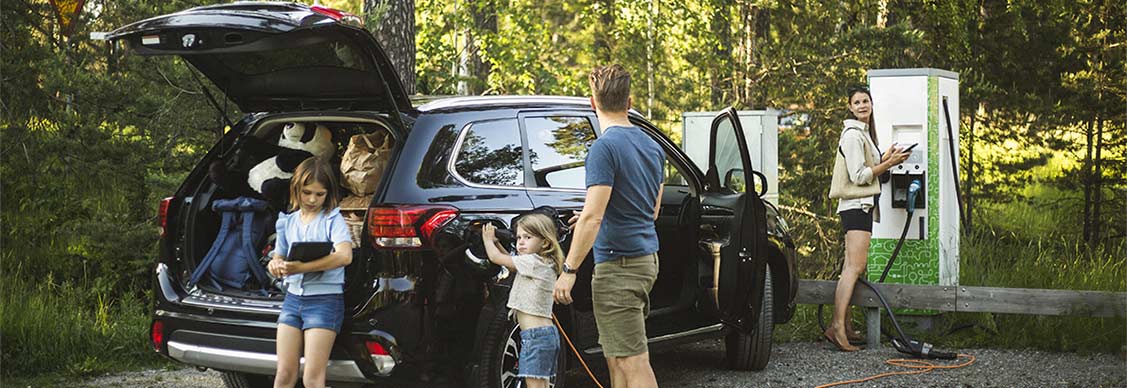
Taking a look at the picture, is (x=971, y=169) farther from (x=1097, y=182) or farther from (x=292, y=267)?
(x=292, y=267)

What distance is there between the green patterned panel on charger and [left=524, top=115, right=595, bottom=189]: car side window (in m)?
3.38

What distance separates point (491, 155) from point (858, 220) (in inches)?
137

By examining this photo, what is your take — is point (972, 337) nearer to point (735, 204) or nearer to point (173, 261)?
point (735, 204)

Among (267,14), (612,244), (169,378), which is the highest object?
(267,14)

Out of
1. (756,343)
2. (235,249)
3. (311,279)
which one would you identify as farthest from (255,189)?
(756,343)

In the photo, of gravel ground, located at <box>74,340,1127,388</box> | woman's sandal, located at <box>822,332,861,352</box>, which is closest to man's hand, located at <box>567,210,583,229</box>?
gravel ground, located at <box>74,340,1127,388</box>

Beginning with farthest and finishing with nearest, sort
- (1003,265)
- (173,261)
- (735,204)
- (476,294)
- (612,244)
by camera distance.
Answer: (1003,265) < (735,204) < (173,261) < (476,294) < (612,244)

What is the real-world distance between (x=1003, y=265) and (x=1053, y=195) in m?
6.11

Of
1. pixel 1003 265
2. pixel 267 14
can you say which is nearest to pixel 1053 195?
pixel 1003 265

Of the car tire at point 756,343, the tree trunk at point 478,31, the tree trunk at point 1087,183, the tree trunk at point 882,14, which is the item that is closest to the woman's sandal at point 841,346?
the car tire at point 756,343

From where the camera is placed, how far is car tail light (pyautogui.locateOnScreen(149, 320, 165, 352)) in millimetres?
5844

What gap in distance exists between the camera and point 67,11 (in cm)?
952

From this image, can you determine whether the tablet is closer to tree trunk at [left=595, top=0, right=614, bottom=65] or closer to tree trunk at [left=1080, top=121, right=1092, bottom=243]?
tree trunk at [left=1080, top=121, right=1092, bottom=243]

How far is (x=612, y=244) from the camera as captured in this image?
16.7ft
